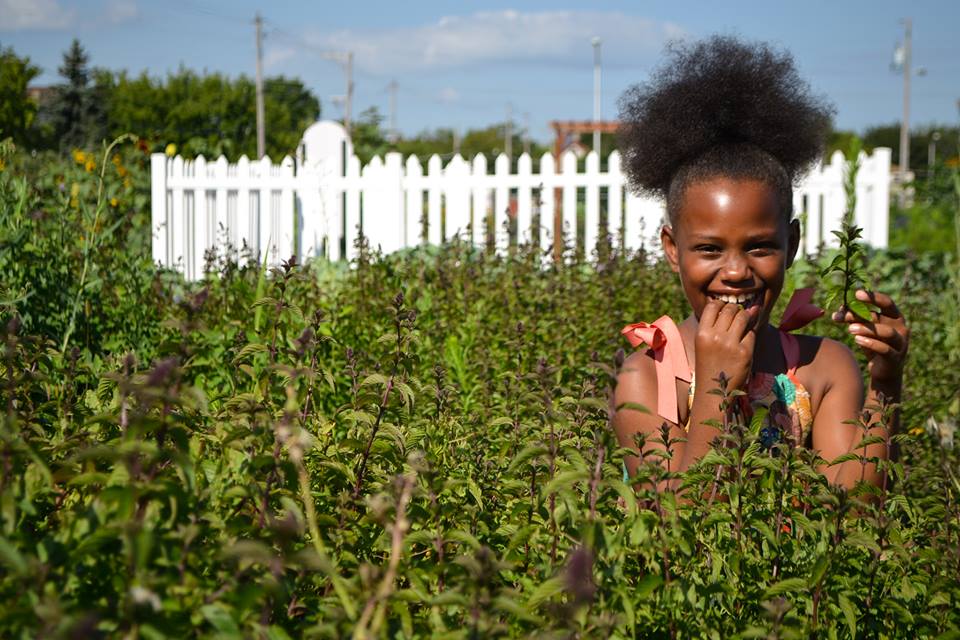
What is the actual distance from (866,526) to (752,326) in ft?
2.40

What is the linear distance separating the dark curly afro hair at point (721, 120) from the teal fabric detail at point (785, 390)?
50cm

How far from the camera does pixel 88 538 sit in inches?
49.9

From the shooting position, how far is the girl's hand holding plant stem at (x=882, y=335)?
8.84 feet

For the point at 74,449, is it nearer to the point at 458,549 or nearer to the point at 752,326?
the point at 458,549

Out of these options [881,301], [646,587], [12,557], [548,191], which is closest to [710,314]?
[881,301]

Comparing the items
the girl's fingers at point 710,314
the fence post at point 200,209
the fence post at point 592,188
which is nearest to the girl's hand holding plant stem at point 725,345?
the girl's fingers at point 710,314

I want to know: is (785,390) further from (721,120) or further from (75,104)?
(75,104)

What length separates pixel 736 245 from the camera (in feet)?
9.37

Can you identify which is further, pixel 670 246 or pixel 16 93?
pixel 16 93

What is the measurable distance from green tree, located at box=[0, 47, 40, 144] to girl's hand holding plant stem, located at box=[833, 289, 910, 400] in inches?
1059

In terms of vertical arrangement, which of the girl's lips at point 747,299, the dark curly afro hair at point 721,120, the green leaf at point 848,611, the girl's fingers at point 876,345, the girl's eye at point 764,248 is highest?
the dark curly afro hair at point 721,120

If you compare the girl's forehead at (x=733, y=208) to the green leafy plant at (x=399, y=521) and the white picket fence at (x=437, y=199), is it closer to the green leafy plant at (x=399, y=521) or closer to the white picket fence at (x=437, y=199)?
the green leafy plant at (x=399, y=521)

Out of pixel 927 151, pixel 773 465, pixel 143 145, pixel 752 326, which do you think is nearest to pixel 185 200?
pixel 143 145

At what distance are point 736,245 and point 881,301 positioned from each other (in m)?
0.40
